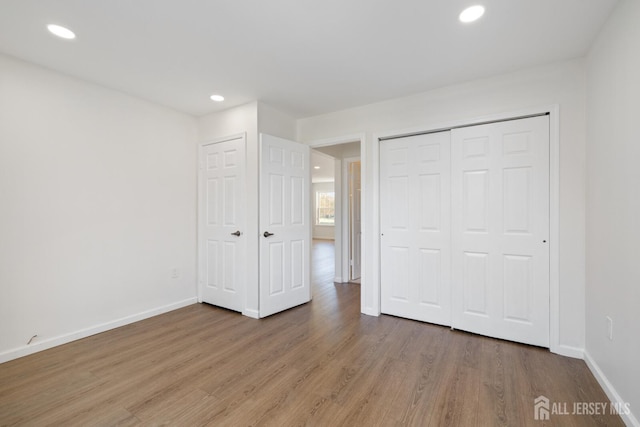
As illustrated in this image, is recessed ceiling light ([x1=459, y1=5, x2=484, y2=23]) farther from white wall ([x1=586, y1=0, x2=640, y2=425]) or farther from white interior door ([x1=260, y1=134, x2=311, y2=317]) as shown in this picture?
white interior door ([x1=260, y1=134, x2=311, y2=317])

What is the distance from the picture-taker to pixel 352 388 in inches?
77.4

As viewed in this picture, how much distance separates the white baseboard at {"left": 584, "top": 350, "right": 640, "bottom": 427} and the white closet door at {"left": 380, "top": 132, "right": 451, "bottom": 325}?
1.06 m

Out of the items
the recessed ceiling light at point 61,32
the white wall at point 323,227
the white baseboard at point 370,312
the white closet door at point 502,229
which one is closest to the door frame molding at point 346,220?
the white baseboard at point 370,312

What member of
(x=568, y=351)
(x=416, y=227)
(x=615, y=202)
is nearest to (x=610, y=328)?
(x=568, y=351)

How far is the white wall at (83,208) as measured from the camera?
2.40 metres

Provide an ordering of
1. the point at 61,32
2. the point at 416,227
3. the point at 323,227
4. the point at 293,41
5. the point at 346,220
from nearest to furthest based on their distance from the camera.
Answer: the point at 61,32, the point at 293,41, the point at 416,227, the point at 346,220, the point at 323,227

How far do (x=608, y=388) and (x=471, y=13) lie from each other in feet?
8.34

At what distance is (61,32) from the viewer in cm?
205

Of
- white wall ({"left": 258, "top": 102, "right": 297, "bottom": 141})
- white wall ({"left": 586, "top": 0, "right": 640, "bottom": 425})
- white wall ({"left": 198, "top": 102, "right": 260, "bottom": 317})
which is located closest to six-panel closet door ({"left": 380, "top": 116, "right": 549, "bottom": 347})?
white wall ({"left": 586, "top": 0, "right": 640, "bottom": 425})

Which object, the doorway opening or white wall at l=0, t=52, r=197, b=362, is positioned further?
the doorway opening

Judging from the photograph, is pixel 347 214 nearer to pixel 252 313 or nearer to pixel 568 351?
pixel 252 313

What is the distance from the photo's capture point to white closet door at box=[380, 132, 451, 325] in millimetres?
2988

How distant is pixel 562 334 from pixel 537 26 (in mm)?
2376

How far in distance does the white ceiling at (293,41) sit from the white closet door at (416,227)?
25.8 inches
